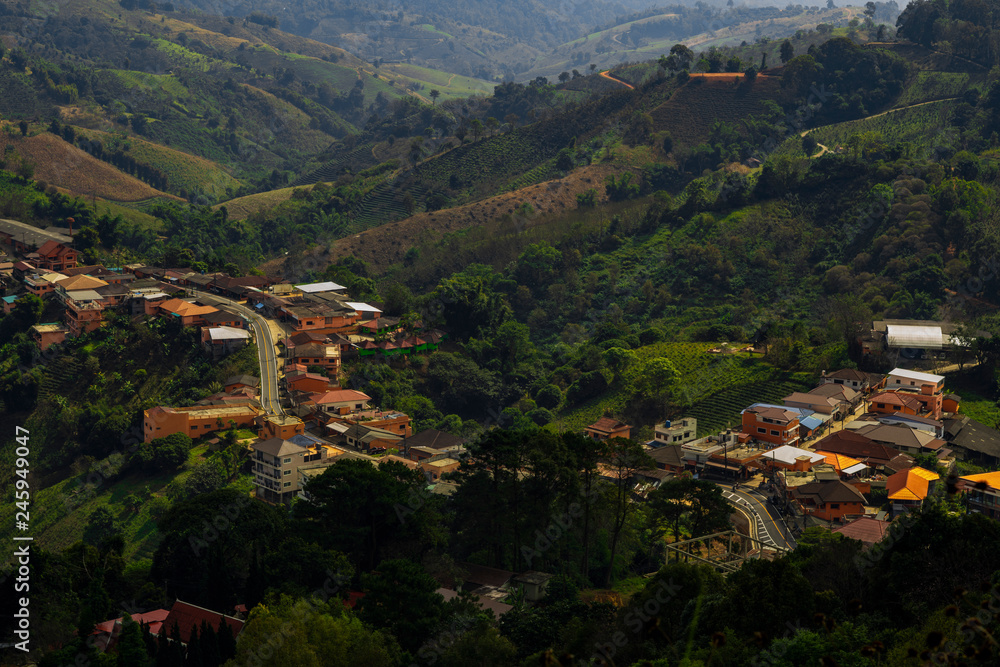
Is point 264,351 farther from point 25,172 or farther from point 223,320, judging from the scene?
point 25,172

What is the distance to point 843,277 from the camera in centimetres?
5800

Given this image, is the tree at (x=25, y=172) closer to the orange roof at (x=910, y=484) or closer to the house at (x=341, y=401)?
the house at (x=341, y=401)

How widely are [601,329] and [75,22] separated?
124 meters

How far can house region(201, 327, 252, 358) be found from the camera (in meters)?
50.1

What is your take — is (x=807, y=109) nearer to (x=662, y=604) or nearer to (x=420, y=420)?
(x=420, y=420)

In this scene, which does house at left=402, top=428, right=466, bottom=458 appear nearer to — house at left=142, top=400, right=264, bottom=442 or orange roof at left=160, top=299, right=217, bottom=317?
house at left=142, top=400, right=264, bottom=442

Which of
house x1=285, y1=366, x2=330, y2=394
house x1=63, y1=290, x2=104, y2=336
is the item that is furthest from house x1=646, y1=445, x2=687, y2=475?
house x1=63, y1=290, x2=104, y2=336

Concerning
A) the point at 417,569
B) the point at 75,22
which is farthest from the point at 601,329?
the point at 75,22

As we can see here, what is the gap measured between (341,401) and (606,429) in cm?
1169

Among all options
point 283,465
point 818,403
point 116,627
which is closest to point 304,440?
point 283,465

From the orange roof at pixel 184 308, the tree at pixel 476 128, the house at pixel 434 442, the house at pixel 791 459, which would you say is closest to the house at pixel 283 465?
the house at pixel 434 442

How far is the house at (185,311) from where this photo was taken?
51.9 metres

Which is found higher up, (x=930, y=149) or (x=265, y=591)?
(x=930, y=149)

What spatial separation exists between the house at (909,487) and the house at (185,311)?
3369 cm
